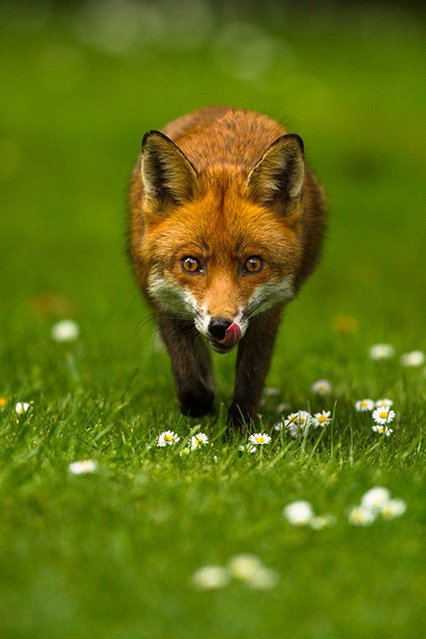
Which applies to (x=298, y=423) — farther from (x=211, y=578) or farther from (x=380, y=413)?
(x=211, y=578)

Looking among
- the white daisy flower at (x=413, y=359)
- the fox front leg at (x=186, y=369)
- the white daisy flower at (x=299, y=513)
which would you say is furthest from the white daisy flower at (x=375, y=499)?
the white daisy flower at (x=413, y=359)

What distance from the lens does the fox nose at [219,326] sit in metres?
4.61

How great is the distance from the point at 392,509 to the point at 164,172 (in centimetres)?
224

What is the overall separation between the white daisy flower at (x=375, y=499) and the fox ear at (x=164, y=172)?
6.50 ft

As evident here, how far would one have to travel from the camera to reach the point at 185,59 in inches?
795

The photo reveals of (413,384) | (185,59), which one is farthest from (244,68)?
(413,384)

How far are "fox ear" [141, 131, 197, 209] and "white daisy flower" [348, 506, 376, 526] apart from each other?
2039 mm

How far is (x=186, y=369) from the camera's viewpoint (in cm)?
543

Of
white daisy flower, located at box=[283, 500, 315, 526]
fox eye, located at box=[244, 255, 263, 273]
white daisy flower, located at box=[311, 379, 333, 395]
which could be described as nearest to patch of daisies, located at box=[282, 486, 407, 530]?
white daisy flower, located at box=[283, 500, 315, 526]

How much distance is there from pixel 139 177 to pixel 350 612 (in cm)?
327

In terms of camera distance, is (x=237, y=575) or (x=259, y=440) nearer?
(x=237, y=575)

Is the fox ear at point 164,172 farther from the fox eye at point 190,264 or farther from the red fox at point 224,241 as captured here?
the fox eye at point 190,264

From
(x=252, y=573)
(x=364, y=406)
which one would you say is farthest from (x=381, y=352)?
(x=252, y=573)

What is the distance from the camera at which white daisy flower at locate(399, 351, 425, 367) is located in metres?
6.83
